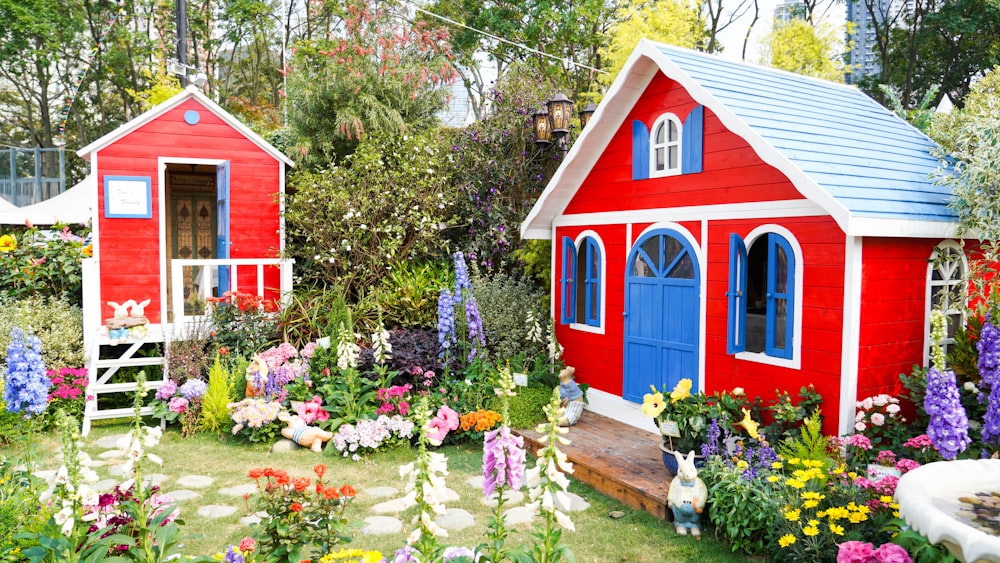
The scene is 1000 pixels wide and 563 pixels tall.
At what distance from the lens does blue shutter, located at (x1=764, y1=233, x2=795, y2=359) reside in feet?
19.7

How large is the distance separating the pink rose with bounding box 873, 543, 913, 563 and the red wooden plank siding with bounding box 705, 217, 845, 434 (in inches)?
85.0

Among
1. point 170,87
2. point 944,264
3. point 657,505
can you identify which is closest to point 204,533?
point 657,505

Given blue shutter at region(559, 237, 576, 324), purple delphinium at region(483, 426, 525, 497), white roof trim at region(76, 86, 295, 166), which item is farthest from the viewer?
white roof trim at region(76, 86, 295, 166)

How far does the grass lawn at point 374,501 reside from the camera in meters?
4.84

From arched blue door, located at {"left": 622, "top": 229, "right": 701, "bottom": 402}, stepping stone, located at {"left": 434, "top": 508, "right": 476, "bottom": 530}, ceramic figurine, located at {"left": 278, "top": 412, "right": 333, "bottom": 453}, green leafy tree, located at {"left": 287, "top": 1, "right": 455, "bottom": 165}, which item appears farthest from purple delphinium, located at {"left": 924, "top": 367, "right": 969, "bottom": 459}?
green leafy tree, located at {"left": 287, "top": 1, "right": 455, "bottom": 165}

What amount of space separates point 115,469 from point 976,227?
826 centimetres

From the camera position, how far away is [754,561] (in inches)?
183

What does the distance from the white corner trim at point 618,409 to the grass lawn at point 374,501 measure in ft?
4.64

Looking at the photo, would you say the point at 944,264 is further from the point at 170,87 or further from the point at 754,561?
the point at 170,87

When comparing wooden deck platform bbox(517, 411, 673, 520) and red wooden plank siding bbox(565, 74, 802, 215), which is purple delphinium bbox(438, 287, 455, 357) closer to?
wooden deck platform bbox(517, 411, 673, 520)

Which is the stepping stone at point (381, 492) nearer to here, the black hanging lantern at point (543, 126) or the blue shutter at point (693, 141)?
the blue shutter at point (693, 141)

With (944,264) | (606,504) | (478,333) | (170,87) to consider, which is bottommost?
(606,504)

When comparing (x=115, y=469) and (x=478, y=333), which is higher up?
(x=478, y=333)

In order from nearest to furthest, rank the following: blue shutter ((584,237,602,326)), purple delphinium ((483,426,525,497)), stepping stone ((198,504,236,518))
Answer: purple delphinium ((483,426,525,497)), stepping stone ((198,504,236,518)), blue shutter ((584,237,602,326))
